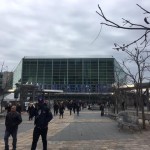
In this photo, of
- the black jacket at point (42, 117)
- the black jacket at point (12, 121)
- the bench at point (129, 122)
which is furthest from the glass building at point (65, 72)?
the black jacket at point (42, 117)

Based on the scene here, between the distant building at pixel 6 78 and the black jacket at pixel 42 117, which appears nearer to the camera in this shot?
the black jacket at pixel 42 117

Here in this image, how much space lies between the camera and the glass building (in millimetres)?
109000

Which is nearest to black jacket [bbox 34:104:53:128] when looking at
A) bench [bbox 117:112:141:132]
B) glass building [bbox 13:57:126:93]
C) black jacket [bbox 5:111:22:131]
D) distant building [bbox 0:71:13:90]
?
black jacket [bbox 5:111:22:131]

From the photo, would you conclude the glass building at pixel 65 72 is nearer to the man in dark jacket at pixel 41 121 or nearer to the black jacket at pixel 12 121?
the black jacket at pixel 12 121

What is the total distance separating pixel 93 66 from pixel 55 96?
1367 cm

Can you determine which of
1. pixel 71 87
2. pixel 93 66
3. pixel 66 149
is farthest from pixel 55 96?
pixel 66 149

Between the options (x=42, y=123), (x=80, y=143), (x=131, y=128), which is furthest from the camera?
(x=131, y=128)

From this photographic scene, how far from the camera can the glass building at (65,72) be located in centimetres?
10900

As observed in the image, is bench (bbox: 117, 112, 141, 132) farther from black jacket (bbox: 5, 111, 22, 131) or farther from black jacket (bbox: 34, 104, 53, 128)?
black jacket (bbox: 34, 104, 53, 128)

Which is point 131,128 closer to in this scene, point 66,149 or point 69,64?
point 66,149

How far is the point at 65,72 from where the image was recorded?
4380 inches

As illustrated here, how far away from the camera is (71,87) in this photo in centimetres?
11044

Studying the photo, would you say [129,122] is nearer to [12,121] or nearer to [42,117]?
[12,121]

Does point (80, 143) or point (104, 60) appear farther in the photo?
point (104, 60)
